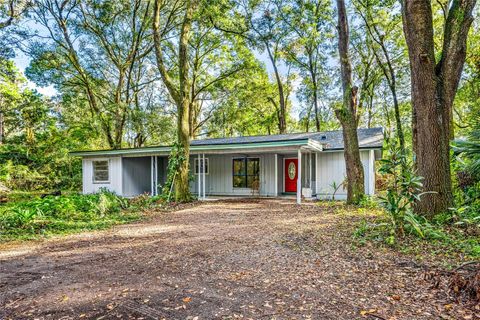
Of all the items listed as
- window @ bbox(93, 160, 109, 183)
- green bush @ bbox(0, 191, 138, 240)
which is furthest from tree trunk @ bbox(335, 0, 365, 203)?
window @ bbox(93, 160, 109, 183)

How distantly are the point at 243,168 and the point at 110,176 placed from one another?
6899mm

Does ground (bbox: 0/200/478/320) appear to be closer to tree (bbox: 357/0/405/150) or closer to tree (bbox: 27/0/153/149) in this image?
tree (bbox: 357/0/405/150)

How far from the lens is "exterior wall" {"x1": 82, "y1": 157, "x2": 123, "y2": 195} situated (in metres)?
15.5

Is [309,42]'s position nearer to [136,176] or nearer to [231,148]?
[231,148]

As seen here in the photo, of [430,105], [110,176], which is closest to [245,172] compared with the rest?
[110,176]

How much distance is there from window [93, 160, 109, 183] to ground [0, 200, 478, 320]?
1002 centimetres

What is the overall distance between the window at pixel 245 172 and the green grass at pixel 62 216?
5.46 m

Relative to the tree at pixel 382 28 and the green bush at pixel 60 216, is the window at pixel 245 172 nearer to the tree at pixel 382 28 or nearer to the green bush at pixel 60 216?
the green bush at pixel 60 216

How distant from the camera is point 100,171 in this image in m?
16.1

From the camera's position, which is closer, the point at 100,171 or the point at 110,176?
the point at 110,176

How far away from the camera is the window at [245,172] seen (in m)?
15.2

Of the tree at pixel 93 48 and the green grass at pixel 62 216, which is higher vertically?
the tree at pixel 93 48

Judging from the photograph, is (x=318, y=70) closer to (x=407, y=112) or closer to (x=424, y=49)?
(x=407, y=112)

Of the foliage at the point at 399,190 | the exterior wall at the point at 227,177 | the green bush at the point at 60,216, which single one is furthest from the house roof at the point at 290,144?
the foliage at the point at 399,190
